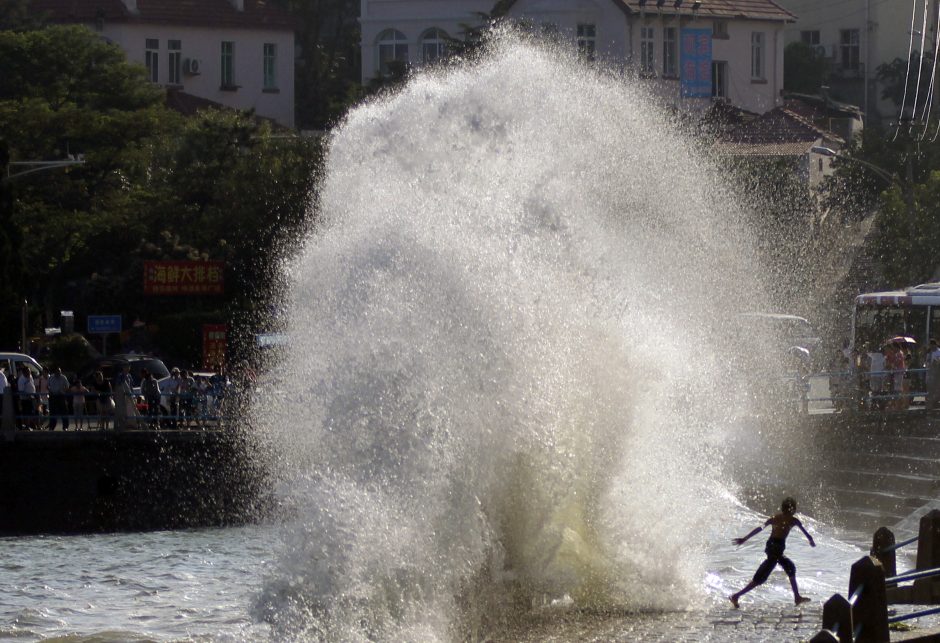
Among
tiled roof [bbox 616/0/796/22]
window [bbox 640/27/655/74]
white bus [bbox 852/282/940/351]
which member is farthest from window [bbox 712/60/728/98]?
white bus [bbox 852/282/940/351]

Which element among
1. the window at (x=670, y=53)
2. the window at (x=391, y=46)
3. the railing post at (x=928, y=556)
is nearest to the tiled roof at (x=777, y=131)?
the window at (x=670, y=53)

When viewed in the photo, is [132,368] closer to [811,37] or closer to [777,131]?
[777,131]

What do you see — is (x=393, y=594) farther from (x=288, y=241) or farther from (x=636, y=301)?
(x=288, y=241)

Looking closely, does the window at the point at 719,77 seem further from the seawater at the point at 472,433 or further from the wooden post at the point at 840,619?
the wooden post at the point at 840,619

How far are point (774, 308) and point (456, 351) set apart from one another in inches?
1088

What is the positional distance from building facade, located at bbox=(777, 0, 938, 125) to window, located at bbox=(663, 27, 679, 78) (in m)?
14.0

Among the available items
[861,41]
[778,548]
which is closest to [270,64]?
[861,41]

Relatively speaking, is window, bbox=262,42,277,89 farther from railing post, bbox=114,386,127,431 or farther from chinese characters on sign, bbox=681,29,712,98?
railing post, bbox=114,386,127,431

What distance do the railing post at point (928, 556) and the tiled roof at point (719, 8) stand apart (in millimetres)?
49747

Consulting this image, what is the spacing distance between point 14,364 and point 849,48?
5477cm

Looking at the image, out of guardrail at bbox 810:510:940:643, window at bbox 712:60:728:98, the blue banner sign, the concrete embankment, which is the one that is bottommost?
the concrete embankment

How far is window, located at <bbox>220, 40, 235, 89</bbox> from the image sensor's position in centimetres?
7675

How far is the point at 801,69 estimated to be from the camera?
78125 mm

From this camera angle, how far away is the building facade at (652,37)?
65.1m
